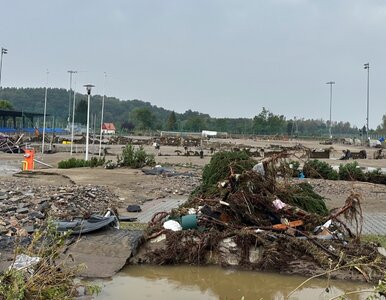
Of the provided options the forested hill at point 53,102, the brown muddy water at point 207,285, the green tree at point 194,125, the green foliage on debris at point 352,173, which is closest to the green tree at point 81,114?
the forested hill at point 53,102

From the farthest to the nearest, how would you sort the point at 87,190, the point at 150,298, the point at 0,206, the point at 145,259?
the point at 87,190, the point at 0,206, the point at 145,259, the point at 150,298

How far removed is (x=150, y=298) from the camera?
22.5ft

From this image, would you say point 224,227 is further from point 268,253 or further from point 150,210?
point 150,210

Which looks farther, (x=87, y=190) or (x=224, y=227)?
(x=87, y=190)

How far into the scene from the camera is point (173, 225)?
9125 millimetres

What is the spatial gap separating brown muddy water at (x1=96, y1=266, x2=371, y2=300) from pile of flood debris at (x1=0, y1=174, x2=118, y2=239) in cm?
221

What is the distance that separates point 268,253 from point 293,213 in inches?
50.7

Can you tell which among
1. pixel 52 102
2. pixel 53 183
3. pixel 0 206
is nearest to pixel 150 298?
pixel 0 206

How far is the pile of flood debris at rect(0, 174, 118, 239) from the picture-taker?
10086mm

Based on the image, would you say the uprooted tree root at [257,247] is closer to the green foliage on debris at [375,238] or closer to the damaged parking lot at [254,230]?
the damaged parking lot at [254,230]

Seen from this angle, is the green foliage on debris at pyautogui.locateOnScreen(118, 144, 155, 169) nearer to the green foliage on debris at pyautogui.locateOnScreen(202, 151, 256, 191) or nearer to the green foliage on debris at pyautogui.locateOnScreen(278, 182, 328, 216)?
the green foliage on debris at pyautogui.locateOnScreen(202, 151, 256, 191)

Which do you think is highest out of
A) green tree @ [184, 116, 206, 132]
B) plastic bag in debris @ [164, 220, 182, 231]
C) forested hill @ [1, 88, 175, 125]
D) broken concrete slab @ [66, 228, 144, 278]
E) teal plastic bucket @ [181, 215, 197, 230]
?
forested hill @ [1, 88, 175, 125]

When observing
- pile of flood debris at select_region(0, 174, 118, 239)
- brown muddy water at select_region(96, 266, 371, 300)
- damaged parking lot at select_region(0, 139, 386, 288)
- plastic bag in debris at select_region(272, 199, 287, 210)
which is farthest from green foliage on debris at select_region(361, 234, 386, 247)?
pile of flood debris at select_region(0, 174, 118, 239)

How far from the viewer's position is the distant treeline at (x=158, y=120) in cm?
12431
